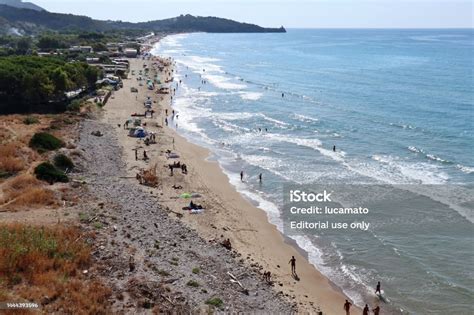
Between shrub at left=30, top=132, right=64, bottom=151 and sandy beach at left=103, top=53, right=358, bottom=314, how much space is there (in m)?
5.96

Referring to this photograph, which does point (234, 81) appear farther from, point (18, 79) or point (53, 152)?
point (53, 152)

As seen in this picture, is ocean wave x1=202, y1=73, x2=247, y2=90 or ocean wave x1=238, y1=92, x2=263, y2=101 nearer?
ocean wave x1=238, y1=92, x2=263, y2=101

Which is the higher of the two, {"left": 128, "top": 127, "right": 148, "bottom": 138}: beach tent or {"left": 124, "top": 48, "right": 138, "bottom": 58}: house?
{"left": 124, "top": 48, "right": 138, "bottom": 58}: house

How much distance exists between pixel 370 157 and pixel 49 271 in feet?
111

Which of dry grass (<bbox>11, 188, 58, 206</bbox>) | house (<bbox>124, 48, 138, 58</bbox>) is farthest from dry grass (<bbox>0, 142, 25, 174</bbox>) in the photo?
Result: house (<bbox>124, 48, 138, 58</bbox>)

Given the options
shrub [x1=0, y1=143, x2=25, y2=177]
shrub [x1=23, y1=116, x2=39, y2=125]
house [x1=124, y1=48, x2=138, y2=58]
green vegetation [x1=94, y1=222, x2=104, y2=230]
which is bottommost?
green vegetation [x1=94, y1=222, x2=104, y2=230]

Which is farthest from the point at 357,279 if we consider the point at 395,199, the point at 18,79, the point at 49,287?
the point at 18,79

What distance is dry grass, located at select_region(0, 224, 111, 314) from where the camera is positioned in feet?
57.0

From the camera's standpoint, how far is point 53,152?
3644cm

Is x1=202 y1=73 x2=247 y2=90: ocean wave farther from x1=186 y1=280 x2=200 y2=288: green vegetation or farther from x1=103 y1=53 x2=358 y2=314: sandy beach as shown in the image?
x1=186 y1=280 x2=200 y2=288: green vegetation

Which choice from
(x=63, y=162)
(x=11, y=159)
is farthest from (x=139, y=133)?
(x=11, y=159)

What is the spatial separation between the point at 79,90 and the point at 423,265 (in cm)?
5233

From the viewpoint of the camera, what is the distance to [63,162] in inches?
1367

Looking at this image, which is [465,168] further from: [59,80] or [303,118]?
[59,80]
